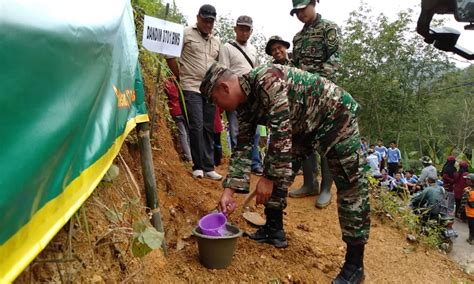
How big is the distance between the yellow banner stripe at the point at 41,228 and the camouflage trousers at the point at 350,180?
167cm

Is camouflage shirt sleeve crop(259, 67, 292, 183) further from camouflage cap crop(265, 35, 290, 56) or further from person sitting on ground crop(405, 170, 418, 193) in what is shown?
person sitting on ground crop(405, 170, 418, 193)

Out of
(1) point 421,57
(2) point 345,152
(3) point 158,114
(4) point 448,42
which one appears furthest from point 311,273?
(1) point 421,57

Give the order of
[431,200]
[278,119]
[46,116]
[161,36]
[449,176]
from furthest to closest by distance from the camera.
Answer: [449,176], [431,200], [161,36], [278,119], [46,116]

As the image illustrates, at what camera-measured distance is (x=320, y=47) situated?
3783mm

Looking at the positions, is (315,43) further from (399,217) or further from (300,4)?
(399,217)

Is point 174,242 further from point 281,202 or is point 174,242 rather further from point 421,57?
point 421,57

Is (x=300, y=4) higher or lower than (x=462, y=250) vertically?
higher

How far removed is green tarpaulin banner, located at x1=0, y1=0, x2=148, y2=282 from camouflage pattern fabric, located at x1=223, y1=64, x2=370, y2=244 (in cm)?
116

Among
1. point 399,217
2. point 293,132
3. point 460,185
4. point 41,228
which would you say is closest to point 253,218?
point 293,132

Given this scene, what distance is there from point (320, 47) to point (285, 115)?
1.56m

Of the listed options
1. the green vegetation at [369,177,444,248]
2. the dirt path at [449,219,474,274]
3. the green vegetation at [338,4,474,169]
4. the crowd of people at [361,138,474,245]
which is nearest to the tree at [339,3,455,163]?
the green vegetation at [338,4,474,169]

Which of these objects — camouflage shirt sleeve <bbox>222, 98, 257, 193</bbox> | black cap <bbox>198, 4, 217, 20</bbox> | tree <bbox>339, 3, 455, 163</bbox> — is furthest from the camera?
tree <bbox>339, 3, 455, 163</bbox>

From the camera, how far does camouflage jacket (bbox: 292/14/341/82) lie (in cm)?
371

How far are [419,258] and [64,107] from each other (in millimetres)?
4270
